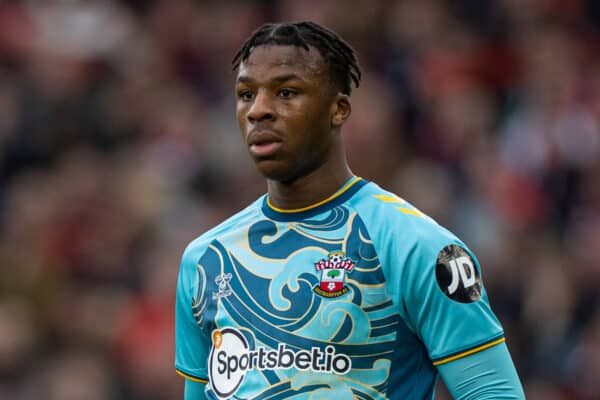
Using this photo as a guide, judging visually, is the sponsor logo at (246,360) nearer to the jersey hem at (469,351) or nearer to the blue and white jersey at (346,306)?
the blue and white jersey at (346,306)

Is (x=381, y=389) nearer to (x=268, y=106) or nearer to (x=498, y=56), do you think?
(x=268, y=106)

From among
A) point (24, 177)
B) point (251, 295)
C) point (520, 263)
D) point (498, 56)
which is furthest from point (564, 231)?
point (251, 295)

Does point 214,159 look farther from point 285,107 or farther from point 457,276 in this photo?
point 457,276

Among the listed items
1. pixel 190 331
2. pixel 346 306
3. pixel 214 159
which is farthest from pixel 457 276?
pixel 214 159

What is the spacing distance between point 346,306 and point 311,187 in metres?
0.46

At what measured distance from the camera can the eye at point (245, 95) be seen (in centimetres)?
383

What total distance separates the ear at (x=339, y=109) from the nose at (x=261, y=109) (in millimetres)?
208

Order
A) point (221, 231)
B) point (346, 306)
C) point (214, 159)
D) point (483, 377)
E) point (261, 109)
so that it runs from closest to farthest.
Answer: point (483, 377), point (346, 306), point (261, 109), point (221, 231), point (214, 159)

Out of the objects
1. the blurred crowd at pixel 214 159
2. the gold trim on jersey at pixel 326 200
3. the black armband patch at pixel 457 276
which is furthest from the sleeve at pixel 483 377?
the blurred crowd at pixel 214 159

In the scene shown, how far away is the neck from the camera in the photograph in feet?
12.8

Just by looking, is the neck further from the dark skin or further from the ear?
the ear

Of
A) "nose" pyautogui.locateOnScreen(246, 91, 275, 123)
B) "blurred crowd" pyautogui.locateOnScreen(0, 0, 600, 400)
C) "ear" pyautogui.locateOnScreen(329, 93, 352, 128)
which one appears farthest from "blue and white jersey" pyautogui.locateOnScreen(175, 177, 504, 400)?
"blurred crowd" pyautogui.locateOnScreen(0, 0, 600, 400)

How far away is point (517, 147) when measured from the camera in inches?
364

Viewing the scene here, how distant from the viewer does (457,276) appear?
11.6ft
